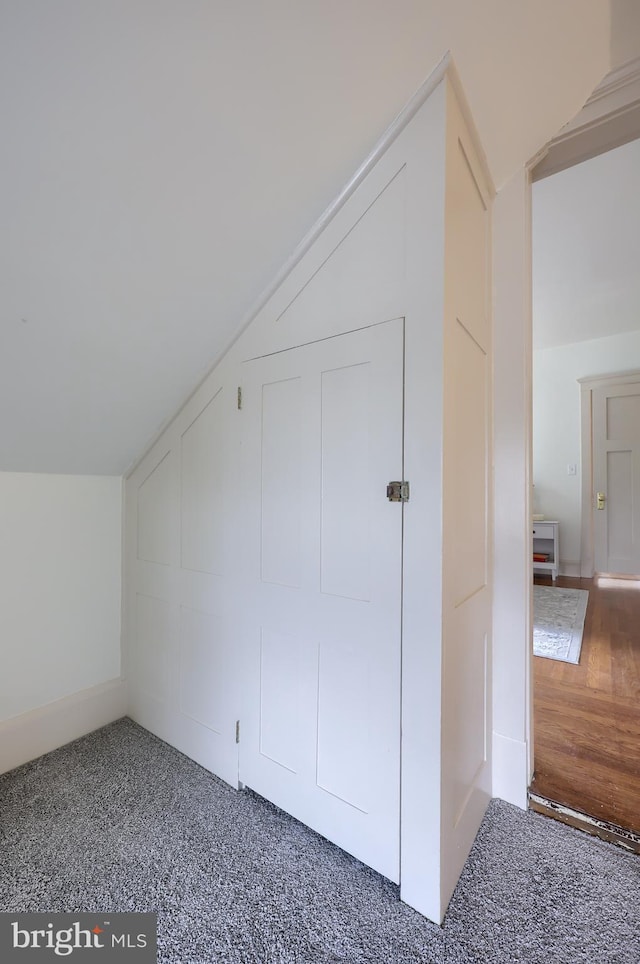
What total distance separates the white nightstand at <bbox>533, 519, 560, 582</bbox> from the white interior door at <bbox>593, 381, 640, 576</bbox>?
48cm

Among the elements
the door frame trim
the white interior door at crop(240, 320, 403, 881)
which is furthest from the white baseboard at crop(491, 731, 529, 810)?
the door frame trim

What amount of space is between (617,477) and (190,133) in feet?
17.9

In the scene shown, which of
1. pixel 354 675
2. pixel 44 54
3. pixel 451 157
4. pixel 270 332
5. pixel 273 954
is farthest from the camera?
pixel 270 332

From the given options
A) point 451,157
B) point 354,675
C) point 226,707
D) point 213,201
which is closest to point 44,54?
point 213,201

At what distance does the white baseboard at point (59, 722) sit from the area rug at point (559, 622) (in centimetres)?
247

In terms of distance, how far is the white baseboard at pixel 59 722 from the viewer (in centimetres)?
167

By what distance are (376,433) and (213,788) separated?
1.49 meters

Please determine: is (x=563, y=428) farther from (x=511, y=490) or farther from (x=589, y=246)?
(x=511, y=490)

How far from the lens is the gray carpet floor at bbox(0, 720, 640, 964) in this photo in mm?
999

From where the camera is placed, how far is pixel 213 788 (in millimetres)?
1555

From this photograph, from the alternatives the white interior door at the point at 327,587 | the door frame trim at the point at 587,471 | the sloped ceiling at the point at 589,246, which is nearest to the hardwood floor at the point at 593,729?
the white interior door at the point at 327,587

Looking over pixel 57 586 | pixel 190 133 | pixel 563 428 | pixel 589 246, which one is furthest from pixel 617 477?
pixel 57 586

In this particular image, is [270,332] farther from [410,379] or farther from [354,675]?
[354,675]

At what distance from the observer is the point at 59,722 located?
71.7 inches
